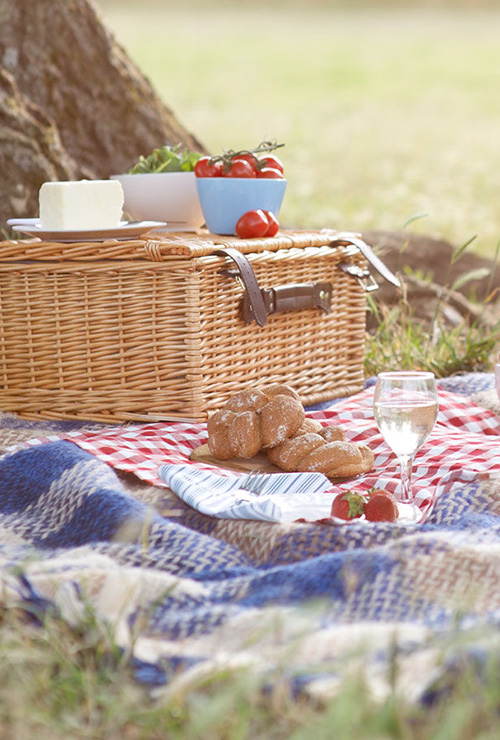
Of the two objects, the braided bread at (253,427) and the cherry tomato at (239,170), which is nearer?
the braided bread at (253,427)

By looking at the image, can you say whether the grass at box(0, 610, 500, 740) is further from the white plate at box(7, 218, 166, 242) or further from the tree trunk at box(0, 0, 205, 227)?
the tree trunk at box(0, 0, 205, 227)

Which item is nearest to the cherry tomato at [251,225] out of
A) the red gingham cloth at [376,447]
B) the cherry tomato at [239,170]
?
the cherry tomato at [239,170]

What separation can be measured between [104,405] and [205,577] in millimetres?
1089

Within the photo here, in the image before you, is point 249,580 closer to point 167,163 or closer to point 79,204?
point 79,204

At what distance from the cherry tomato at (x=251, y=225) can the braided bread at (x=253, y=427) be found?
734 millimetres

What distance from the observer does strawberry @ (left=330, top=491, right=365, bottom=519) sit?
185 cm

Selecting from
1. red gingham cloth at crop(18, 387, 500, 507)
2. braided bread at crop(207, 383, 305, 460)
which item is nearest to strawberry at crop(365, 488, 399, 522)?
red gingham cloth at crop(18, 387, 500, 507)

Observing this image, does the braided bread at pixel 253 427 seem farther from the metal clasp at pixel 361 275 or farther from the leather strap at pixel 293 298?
the metal clasp at pixel 361 275

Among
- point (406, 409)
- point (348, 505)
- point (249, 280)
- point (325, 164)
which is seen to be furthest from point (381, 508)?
A: point (325, 164)

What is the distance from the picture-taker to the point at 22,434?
8.27 ft

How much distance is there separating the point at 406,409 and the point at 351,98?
1435 centimetres

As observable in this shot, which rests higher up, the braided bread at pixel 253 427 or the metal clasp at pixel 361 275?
the metal clasp at pixel 361 275

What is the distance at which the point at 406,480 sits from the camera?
2000 mm

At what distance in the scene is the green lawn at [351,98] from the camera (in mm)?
9906
